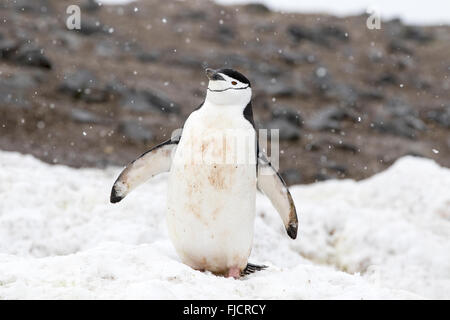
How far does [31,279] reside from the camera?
3.51m

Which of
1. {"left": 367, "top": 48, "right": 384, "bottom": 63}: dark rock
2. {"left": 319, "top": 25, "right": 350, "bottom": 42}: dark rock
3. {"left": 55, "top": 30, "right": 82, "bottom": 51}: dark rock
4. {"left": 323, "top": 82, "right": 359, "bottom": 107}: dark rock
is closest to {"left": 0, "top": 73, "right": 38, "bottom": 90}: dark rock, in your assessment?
{"left": 55, "top": 30, "right": 82, "bottom": 51}: dark rock

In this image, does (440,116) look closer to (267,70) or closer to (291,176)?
(267,70)

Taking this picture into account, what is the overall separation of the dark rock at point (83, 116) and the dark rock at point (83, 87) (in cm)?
102

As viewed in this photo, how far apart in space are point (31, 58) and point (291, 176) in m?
10.1

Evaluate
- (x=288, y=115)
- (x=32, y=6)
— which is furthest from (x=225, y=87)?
(x=32, y=6)

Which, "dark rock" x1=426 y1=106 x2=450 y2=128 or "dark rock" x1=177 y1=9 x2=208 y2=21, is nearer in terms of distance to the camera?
"dark rock" x1=426 y1=106 x2=450 y2=128

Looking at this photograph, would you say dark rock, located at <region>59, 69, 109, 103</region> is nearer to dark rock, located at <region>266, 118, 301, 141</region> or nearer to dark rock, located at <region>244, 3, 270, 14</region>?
dark rock, located at <region>266, 118, 301, 141</region>

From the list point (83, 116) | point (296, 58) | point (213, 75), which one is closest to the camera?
point (213, 75)

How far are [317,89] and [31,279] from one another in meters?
22.8

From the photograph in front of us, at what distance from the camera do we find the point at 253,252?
673 centimetres

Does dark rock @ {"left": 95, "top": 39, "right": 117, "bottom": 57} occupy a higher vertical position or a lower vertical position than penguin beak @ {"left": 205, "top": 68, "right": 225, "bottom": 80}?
lower

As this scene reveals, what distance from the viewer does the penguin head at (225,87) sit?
13.8ft

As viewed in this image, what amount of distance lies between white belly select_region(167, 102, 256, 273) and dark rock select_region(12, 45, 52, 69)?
1602 cm

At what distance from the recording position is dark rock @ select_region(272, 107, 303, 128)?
66.8 ft
